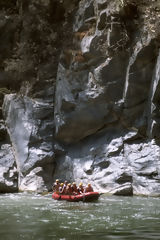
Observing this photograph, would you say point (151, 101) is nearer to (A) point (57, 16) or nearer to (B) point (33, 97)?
(B) point (33, 97)

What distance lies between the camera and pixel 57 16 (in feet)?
66.9

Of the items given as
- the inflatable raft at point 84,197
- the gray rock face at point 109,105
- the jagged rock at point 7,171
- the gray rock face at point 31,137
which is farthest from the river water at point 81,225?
the gray rock face at point 31,137

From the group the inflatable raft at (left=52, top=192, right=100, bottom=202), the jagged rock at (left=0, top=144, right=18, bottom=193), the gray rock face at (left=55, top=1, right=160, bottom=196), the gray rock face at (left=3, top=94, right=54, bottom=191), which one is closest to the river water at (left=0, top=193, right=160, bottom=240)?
the inflatable raft at (left=52, top=192, right=100, bottom=202)

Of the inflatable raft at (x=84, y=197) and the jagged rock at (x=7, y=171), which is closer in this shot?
the inflatable raft at (x=84, y=197)

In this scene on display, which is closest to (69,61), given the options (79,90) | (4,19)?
(79,90)

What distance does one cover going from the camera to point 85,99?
1678 cm

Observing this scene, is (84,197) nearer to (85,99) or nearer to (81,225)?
(81,225)

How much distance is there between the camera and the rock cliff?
15133 millimetres

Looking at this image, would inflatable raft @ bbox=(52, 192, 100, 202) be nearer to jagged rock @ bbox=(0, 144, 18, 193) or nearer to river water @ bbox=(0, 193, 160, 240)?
river water @ bbox=(0, 193, 160, 240)

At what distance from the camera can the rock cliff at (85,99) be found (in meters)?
15.1

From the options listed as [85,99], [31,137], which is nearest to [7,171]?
[31,137]

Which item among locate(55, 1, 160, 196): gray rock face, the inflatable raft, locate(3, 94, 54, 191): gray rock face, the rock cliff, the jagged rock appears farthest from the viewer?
locate(3, 94, 54, 191): gray rock face

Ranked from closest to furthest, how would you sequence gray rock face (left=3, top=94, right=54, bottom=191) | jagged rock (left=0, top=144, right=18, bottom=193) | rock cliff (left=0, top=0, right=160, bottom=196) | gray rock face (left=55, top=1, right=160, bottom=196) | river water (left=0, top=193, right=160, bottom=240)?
river water (left=0, top=193, right=160, bottom=240) → gray rock face (left=55, top=1, right=160, bottom=196) → rock cliff (left=0, top=0, right=160, bottom=196) → jagged rock (left=0, top=144, right=18, bottom=193) → gray rock face (left=3, top=94, right=54, bottom=191)

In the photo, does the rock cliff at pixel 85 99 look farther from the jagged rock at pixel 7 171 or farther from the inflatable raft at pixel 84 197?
the inflatable raft at pixel 84 197
